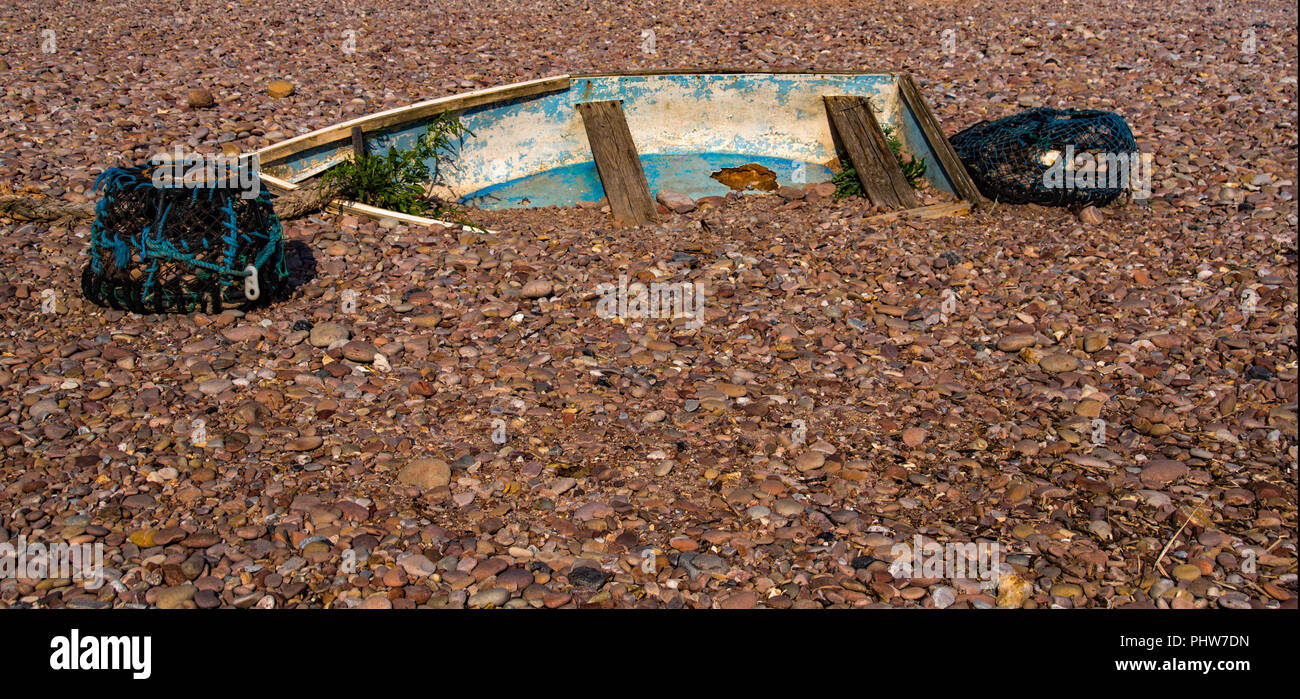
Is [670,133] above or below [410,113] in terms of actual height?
above

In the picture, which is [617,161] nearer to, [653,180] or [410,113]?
[653,180]

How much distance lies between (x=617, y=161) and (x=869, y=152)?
88.4 inches

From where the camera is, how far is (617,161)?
836cm

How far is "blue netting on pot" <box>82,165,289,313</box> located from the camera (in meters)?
5.55

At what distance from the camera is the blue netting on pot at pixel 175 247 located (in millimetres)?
5555

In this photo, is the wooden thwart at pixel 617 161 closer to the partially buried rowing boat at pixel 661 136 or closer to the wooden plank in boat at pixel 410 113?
the partially buried rowing boat at pixel 661 136

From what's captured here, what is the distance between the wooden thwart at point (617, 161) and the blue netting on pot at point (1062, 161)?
9.34 ft

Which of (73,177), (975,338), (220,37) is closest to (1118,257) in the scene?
(975,338)

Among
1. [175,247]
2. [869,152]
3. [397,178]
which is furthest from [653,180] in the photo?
[175,247]

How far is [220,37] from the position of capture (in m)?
11.1

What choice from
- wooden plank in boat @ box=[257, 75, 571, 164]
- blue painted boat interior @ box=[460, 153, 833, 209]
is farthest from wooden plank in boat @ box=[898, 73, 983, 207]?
wooden plank in boat @ box=[257, 75, 571, 164]

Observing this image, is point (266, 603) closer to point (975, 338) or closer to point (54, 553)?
point (54, 553)

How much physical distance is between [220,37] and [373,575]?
9288 millimetres

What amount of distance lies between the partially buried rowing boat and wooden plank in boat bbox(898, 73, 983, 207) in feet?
0.04
